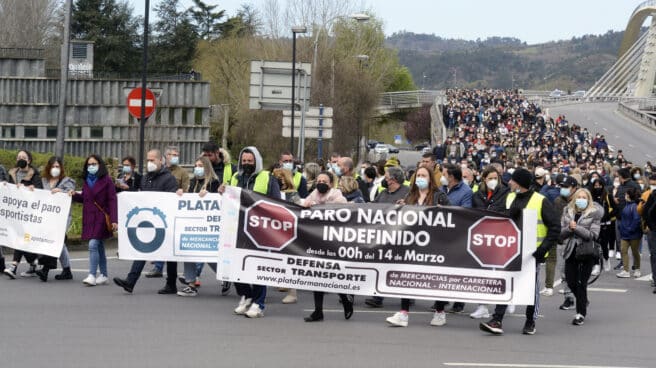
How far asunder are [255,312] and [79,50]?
1848 inches

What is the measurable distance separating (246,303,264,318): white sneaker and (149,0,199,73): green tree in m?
82.3

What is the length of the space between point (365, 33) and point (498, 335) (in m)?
76.8

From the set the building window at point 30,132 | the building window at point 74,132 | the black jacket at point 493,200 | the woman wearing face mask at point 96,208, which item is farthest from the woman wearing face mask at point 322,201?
the building window at point 74,132

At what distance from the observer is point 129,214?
16.0 m

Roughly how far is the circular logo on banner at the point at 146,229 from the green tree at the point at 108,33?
7233cm

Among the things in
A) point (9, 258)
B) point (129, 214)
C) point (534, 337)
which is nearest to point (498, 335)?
point (534, 337)

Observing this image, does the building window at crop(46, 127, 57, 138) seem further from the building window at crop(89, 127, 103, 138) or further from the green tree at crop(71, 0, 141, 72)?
the green tree at crop(71, 0, 141, 72)

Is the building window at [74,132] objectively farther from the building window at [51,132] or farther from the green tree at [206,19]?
the green tree at [206,19]

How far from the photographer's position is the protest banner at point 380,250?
13.3 m

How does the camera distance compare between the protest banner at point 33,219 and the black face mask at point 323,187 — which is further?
the protest banner at point 33,219

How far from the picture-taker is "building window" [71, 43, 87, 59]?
2275 inches

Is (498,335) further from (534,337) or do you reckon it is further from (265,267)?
(265,267)

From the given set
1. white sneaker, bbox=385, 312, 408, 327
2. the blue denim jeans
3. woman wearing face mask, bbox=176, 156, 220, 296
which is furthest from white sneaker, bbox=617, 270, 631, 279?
the blue denim jeans

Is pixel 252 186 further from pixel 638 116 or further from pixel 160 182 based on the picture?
pixel 638 116
